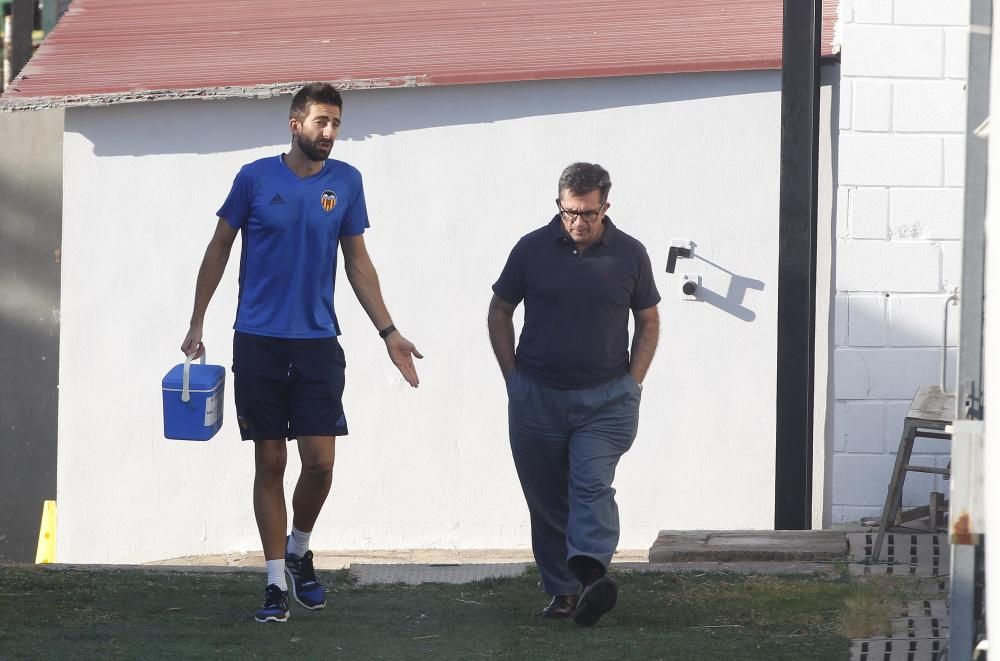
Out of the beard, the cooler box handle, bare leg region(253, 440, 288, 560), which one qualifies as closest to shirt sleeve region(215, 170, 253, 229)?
the beard

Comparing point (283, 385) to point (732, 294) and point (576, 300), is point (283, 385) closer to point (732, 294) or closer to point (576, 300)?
point (576, 300)

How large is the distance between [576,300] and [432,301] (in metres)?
3.90

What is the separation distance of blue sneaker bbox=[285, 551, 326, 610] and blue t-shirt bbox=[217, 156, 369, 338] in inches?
35.6

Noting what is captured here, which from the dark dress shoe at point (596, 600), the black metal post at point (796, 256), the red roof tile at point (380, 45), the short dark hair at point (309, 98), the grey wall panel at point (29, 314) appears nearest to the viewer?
the dark dress shoe at point (596, 600)

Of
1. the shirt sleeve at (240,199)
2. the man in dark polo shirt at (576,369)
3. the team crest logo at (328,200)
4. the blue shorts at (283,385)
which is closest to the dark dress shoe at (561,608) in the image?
the man in dark polo shirt at (576,369)

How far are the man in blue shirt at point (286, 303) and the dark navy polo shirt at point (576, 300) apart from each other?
701 mm

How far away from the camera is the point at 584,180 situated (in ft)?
17.9

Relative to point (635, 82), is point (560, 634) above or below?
below

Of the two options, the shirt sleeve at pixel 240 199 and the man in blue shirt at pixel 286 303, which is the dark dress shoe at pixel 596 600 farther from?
the shirt sleeve at pixel 240 199

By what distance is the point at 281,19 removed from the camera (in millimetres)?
10383

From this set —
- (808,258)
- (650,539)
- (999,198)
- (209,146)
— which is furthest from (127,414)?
(999,198)

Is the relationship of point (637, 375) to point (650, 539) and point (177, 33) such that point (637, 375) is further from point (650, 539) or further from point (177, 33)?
point (177, 33)

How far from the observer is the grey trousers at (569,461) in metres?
5.45

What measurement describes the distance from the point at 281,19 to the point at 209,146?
1284 millimetres
